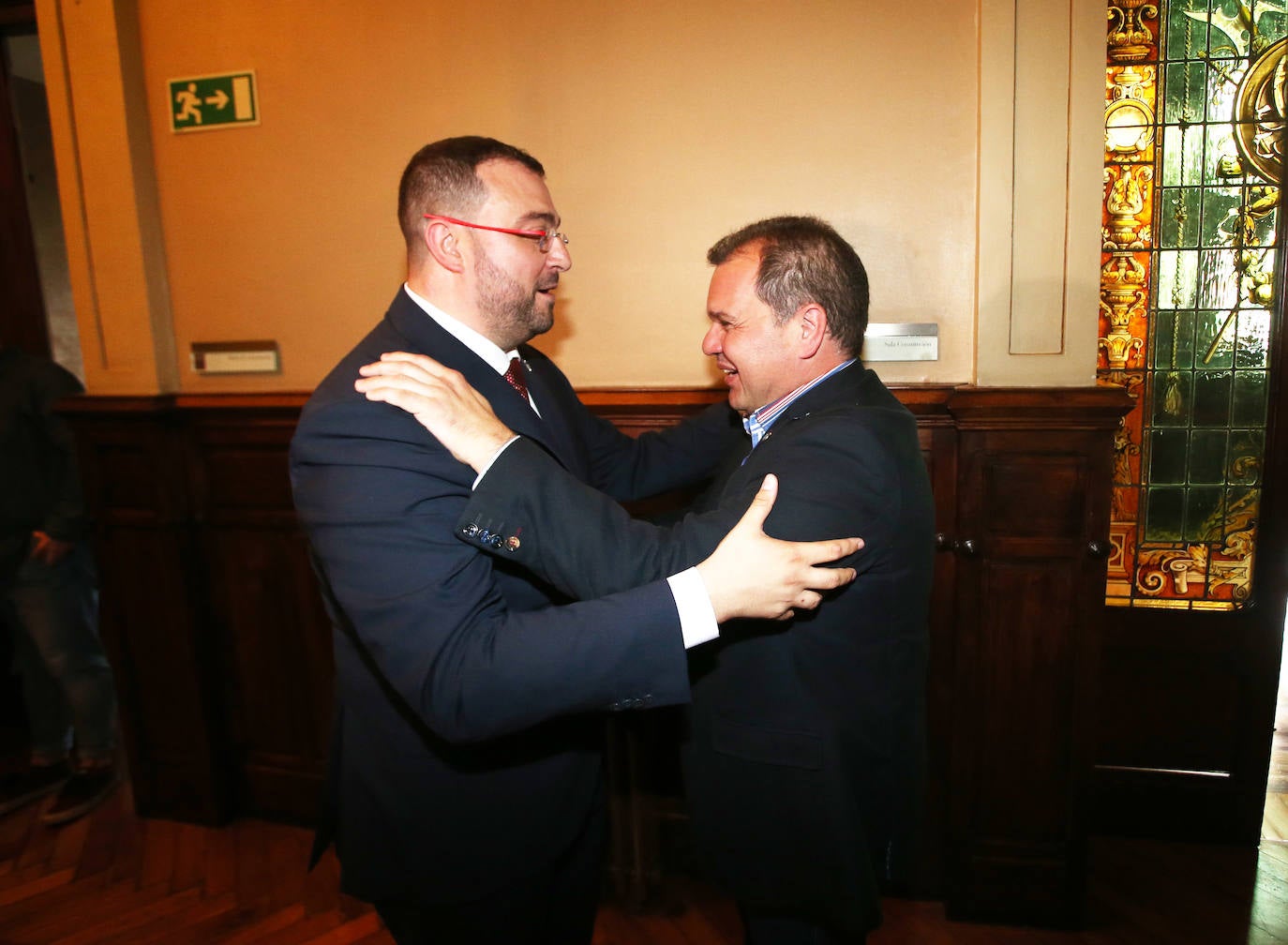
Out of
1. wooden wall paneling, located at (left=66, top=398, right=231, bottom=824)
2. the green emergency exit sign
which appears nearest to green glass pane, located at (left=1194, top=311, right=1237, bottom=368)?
the green emergency exit sign

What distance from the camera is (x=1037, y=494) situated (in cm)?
221

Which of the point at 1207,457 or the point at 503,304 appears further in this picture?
the point at 1207,457

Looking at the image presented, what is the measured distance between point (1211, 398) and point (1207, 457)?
19 cm

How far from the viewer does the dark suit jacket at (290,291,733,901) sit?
1.16m

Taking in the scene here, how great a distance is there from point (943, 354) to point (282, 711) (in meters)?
2.55

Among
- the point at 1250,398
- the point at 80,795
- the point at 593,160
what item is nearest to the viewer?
the point at 593,160

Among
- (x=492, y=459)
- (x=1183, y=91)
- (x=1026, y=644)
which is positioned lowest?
(x=1026, y=644)

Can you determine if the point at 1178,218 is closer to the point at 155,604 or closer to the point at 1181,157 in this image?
the point at 1181,157

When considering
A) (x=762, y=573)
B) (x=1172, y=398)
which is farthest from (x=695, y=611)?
(x=1172, y=398)

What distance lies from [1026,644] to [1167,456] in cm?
87

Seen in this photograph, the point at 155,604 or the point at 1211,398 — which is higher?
→ the point at 1211,398

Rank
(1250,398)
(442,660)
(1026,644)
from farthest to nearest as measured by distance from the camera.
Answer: (1250,398) < (1026,644) < (442,660)

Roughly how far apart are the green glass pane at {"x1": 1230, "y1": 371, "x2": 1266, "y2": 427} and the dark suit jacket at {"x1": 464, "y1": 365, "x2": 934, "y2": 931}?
1688 millimetres

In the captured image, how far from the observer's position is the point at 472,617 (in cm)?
119
